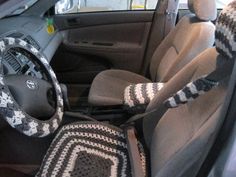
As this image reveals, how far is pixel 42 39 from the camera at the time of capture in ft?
6.54

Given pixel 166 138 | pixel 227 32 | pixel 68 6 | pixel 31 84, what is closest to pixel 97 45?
pixel 68 6

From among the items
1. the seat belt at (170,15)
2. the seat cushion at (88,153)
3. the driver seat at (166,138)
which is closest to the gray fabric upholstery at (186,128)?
the driver seat at (166,138)

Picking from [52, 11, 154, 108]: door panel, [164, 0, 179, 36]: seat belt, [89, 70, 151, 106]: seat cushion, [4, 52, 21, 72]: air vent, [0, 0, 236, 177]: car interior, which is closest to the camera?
[0, 0, 236, 177]: car interior

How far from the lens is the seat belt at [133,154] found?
1128mm

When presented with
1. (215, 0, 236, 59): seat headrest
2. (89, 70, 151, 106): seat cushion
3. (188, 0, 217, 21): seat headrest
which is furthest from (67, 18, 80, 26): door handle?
(215, 0, 236, 59): seat headrest

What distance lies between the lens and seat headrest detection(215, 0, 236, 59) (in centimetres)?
79

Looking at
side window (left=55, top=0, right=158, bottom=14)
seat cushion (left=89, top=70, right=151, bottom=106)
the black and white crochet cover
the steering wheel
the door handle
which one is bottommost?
seat cushion (left=89, top=70, right=151, bottom=106)

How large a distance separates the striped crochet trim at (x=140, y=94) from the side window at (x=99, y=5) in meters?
0.87

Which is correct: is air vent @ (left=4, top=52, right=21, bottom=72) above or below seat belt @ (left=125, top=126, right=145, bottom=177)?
above

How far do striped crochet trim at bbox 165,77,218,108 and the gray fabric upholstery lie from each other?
0.08ft

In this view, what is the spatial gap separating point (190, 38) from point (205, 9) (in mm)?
147

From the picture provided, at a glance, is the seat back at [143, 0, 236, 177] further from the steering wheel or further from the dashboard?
the dashboard

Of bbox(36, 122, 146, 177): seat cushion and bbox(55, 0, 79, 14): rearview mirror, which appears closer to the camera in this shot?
bbox(36, 122, 146, 177): seat cushion

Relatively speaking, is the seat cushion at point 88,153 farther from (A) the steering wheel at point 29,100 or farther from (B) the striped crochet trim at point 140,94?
(B) the striped crochet trim at point 140,94
